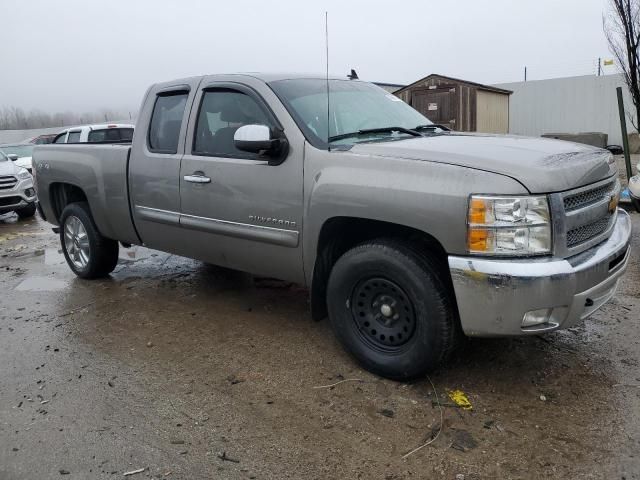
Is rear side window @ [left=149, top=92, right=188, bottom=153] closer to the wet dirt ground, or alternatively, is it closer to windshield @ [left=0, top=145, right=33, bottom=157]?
the wet dirt ground

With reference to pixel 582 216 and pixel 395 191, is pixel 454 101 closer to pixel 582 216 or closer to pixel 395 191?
pixel 582 216

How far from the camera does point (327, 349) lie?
3.94 m

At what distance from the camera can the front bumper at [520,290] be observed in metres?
2.78

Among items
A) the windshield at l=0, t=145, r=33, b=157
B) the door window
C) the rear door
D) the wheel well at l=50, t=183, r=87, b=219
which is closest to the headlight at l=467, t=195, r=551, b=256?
the door window

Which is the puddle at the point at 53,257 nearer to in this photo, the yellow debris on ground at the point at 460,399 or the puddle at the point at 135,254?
the puddle at the point at 135,254

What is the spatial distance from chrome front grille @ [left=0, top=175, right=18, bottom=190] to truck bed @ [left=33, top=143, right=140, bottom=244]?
5550 millimetres

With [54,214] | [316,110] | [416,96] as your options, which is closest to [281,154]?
[316,110]

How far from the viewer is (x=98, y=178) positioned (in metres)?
5.22

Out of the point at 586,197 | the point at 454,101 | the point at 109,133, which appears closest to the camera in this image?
the point at 586,197

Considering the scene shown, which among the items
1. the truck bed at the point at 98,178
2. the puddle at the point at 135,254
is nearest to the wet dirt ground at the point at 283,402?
the truck bed at the point at 98,178

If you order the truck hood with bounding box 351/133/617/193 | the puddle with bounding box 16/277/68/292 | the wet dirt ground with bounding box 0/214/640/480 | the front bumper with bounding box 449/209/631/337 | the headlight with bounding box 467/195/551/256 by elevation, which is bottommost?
the wet dirt ground with bounding box 0/214/640/480

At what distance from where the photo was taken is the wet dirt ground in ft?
8.74

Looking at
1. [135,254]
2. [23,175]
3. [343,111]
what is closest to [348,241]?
[343,111]

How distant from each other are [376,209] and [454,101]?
46.0 feet
